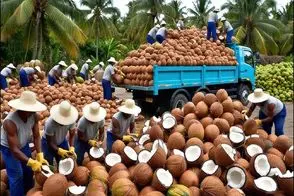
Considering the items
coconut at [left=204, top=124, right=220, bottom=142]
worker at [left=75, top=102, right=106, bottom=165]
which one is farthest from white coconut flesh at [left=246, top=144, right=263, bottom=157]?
worker at [left=75, top=102, right=106, bottom=165]

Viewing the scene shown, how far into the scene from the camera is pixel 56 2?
79.2ft

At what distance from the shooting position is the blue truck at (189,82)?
11.1 m

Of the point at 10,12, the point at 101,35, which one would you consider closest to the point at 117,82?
the point at 10,12

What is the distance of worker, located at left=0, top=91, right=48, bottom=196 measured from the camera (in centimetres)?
476

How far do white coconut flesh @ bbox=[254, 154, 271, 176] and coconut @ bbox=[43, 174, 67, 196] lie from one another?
2.40 m

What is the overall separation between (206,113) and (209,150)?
4.11 feet

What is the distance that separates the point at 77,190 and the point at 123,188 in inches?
21.9

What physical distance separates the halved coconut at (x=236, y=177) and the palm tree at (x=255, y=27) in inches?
1110

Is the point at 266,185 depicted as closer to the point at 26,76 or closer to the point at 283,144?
the point at 283,144

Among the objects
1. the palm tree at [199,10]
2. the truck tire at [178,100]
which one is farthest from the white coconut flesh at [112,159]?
the palm tree at [199,10]

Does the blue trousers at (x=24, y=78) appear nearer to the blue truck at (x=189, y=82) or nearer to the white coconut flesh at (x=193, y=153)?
the blue truck at (x=189, y=82)

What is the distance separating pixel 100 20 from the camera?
115ft

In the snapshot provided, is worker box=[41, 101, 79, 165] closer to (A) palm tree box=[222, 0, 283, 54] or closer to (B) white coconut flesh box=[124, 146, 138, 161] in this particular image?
(B) white coconut flesh box=[124, 146, 138, 161]

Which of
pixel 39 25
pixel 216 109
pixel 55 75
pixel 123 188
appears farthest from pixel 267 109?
pixel 39 25
